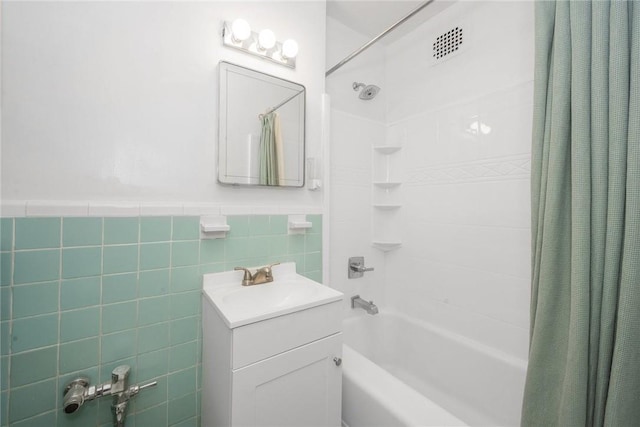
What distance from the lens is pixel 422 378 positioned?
1.59m

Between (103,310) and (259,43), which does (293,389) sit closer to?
(103,310)

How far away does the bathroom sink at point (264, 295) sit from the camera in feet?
2.75

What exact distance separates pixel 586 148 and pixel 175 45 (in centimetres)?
159

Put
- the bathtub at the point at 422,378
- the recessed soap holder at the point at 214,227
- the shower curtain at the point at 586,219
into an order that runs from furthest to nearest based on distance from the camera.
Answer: the recessed soap holder at the point at 214,227
the bathtub at the point at 422,378
the shower curtain at the point at 586,219

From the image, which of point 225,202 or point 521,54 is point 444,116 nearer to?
point 521,54

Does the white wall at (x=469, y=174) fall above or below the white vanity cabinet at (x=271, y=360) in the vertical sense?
→ above

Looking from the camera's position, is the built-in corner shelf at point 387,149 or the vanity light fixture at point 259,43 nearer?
the vanity light fixture at point 259,43

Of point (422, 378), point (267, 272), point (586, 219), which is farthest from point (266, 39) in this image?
point (422, 378)

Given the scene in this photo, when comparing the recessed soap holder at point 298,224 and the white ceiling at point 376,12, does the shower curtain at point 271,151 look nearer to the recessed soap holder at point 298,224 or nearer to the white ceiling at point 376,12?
the recessed soap holder at point 298,224

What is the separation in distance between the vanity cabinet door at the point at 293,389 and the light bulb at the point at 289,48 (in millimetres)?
1323

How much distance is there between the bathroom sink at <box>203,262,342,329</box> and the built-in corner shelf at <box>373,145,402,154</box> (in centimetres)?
105

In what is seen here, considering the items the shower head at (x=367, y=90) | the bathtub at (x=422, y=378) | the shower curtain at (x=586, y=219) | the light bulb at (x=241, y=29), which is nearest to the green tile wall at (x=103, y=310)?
the bathtub at (x=422, y=378)

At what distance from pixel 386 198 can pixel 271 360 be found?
136 centimetres

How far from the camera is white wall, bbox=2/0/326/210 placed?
80 cm
